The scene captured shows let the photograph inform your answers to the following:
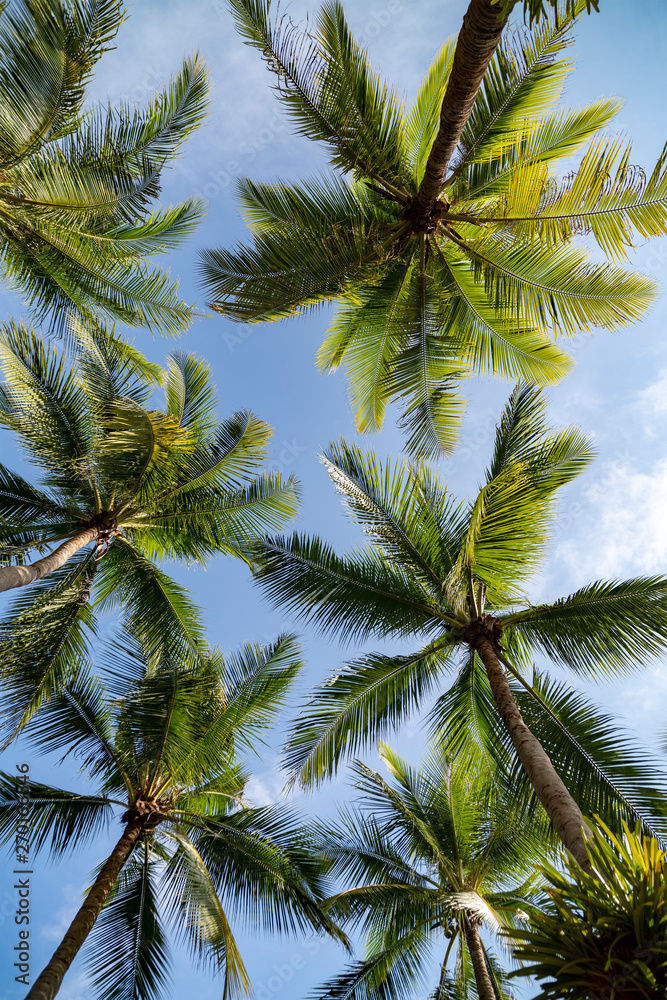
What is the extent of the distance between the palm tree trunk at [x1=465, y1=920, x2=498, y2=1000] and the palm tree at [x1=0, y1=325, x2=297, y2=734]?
610 cm

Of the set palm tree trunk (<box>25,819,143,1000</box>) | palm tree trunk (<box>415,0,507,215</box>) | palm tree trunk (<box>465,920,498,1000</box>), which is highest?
palm tree trunk (<box>415,0,507,215</box>)

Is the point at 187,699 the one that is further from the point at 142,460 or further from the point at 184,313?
the point at 184,313

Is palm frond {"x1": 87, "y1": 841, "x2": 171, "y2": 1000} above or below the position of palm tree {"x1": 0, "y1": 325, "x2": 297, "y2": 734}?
below

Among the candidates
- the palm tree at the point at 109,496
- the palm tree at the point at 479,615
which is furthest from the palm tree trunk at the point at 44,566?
the palm tree at the point at 479,615

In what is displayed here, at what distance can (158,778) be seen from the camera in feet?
29.6

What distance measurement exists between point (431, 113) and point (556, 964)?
9.91 m

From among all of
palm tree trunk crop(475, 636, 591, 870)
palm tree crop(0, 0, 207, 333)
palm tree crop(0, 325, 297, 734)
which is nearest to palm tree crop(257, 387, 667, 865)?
palm tree trunk crop(475, 636, 591, 870)

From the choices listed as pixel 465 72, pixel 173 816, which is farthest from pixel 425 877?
pixel 465 72

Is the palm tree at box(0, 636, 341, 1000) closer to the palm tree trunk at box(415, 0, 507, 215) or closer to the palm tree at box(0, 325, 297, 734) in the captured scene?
the palm tree at box(0, 325, 297, 734)

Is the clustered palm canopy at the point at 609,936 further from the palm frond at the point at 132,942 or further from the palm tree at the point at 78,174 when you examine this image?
the palm tree at the point at 78,174

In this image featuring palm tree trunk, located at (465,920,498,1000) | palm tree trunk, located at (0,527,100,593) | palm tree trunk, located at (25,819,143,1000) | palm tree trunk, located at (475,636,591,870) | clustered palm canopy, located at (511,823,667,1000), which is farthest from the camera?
palm tree trunk, located at (465,920,498,1000)

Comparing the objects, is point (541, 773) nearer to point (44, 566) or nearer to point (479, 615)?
point (479, 615)

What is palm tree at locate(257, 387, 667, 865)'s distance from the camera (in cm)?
715

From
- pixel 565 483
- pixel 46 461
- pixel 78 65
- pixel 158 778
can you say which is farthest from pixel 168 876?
pixel 78 65
